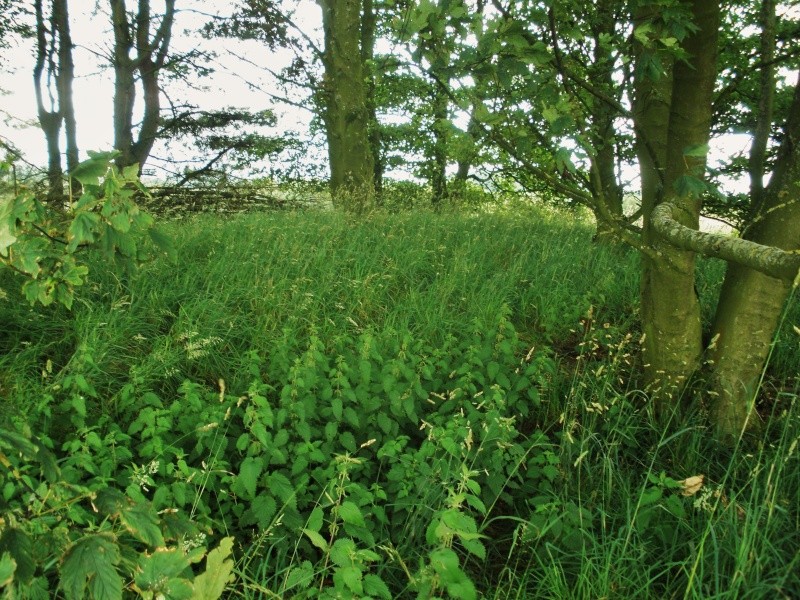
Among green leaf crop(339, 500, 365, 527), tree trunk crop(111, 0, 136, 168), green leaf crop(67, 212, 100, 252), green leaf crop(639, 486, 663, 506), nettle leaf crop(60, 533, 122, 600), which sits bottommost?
green leaf crop(639, 486, 663, 506)

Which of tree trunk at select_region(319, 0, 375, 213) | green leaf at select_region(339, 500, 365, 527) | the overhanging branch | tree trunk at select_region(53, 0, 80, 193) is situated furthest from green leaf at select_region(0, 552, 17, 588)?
tree trunk at select_region(53, 0, 80, 193)

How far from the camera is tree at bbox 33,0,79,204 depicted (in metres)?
12.9

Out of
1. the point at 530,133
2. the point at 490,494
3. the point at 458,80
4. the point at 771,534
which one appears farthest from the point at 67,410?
the point at 771,534

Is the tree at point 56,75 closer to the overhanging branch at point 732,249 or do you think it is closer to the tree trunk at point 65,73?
the tree trunk at point 65,73

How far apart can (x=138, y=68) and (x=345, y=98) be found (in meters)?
7.04

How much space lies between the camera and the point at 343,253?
536cm

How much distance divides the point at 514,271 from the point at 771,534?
3182 mm

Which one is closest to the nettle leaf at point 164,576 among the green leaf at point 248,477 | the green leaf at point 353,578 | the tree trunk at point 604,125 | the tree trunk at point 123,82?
the green leaf at point 353,578

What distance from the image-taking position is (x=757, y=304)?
362cm

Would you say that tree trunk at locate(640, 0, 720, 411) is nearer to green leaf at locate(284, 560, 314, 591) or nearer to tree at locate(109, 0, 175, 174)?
green leaf at locate(284, 560, 314, 591)

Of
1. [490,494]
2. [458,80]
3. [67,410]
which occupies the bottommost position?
[490,494]

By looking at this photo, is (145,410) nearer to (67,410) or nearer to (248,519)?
(67,410)

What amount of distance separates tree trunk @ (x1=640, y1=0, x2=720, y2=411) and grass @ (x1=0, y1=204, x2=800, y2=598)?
0.26m

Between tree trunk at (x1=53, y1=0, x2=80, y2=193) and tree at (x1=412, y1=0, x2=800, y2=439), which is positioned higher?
tree trunk at (x1=53, y1=0, x2=80, y2=193)
